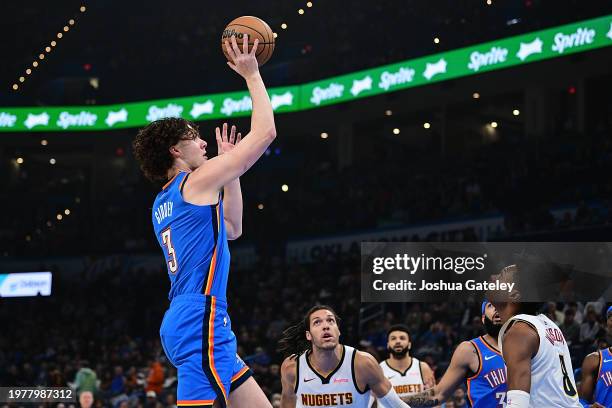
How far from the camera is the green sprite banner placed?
22.7 metres

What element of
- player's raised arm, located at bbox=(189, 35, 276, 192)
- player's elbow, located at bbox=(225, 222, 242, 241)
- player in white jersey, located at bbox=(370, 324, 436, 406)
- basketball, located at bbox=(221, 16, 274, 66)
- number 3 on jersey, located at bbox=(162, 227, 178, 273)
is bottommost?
player in white jersey, located at bbox=(370, 324, 436, 406)

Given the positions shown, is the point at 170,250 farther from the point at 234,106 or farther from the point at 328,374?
the point at 234,106

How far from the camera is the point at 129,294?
2772 cm

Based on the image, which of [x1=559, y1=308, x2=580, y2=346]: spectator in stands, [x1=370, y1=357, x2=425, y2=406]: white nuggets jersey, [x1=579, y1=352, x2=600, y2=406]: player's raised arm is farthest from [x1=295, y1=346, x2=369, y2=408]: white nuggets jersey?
[x1=559, y1=308, x2=580, y2=346]: spectator in stands

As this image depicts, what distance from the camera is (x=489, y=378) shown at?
316 inches

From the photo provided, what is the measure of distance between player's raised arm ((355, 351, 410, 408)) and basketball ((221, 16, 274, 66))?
2.90 m

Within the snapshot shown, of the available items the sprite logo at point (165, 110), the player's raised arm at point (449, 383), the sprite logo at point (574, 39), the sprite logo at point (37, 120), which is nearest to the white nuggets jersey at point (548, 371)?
the player's raised arm at point (449, 383)

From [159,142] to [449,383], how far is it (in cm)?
411

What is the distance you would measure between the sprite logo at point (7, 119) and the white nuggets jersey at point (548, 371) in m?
28.4

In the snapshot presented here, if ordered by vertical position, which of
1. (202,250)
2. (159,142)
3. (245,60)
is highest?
(245,60)

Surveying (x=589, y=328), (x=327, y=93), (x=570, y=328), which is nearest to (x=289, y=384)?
(x=589, y=328)

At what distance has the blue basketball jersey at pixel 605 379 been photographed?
27.0 ft

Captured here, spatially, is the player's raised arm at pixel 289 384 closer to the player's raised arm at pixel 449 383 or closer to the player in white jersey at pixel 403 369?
the player's raised arm at pixel 449 383

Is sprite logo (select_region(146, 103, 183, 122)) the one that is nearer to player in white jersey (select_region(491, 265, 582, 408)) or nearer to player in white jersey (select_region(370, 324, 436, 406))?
player in white jersey (select_region(370, 324, 436, 406))
